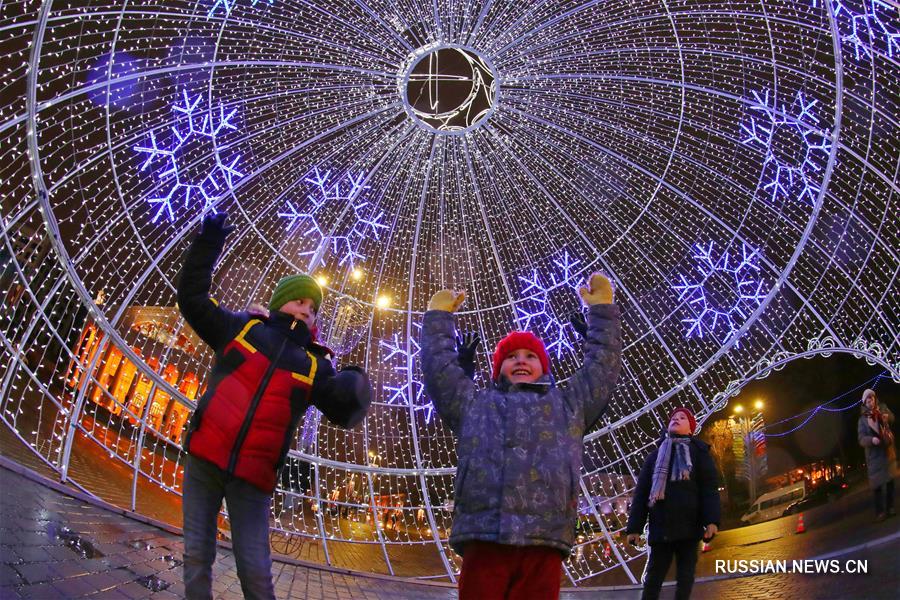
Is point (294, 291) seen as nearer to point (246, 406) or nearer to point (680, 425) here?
point (246, 406)

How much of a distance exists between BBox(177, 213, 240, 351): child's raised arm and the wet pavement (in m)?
1.72

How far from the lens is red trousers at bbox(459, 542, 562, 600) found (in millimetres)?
3432

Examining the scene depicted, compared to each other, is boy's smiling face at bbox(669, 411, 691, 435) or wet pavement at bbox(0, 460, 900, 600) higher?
boy's smiling face at bbox(669, 411, 691, 435)

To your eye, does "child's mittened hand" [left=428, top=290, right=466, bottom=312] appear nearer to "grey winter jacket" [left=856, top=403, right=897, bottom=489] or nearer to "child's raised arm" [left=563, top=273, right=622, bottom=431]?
"child's raised arm" [left=563, top=273, right=622, bottom=431]

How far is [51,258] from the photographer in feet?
27.2

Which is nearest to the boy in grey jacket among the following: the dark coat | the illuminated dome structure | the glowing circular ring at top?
the dark coat

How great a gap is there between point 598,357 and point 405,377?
826cm

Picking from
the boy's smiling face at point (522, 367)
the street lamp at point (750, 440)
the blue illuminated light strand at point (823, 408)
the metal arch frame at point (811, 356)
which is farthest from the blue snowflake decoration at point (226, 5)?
the blue illuminated light strand at point (823, 408)

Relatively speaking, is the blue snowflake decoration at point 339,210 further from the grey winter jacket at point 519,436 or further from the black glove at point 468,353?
the grey winter jacket at point 519,436

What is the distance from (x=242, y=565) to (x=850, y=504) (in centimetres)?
921

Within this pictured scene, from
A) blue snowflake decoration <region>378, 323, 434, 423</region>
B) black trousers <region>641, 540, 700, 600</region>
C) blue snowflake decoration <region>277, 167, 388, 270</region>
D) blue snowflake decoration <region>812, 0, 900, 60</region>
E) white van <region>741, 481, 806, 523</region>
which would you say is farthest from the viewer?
blue snowflake decoration <region>378, 323, 434, 423</region>

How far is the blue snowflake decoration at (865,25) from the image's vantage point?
7527 mm

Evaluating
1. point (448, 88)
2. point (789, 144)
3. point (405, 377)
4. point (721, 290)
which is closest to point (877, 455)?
point (721, 290)

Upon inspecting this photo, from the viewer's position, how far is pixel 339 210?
452 inches
